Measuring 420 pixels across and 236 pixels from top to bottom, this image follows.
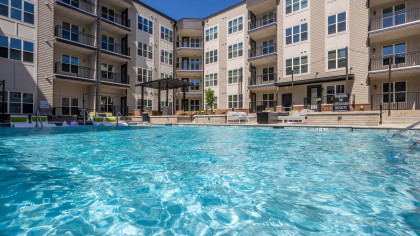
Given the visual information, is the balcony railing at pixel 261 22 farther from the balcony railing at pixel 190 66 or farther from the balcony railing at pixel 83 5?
the balcony railing at pixel 83 5

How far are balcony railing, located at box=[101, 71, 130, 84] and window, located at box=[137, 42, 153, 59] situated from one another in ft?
12.5

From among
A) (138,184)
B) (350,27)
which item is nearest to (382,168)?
(138,184)

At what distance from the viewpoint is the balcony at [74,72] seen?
18.4 m

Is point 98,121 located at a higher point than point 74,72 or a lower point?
lower

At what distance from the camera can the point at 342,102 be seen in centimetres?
1297

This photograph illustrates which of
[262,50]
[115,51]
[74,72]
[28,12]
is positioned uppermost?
[28,12]

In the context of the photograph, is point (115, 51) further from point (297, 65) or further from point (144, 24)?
point (297, 65)

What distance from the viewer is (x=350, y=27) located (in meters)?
17.4

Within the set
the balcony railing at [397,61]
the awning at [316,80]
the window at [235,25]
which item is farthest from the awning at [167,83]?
the balcony railing at [397,61]

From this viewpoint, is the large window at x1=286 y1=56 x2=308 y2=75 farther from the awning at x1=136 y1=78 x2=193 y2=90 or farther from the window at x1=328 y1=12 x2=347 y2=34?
the awning at x1=136 y1=78 x2=193 y2=90

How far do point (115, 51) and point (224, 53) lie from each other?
43.4 ft

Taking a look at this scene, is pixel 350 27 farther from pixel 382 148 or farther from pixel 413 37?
pixel 382 148

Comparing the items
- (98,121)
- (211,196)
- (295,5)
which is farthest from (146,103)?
(211,196)

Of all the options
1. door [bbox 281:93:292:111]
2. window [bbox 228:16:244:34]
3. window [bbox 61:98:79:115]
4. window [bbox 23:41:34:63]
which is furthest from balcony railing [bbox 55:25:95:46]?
door [bbox 281:93:292:111]
